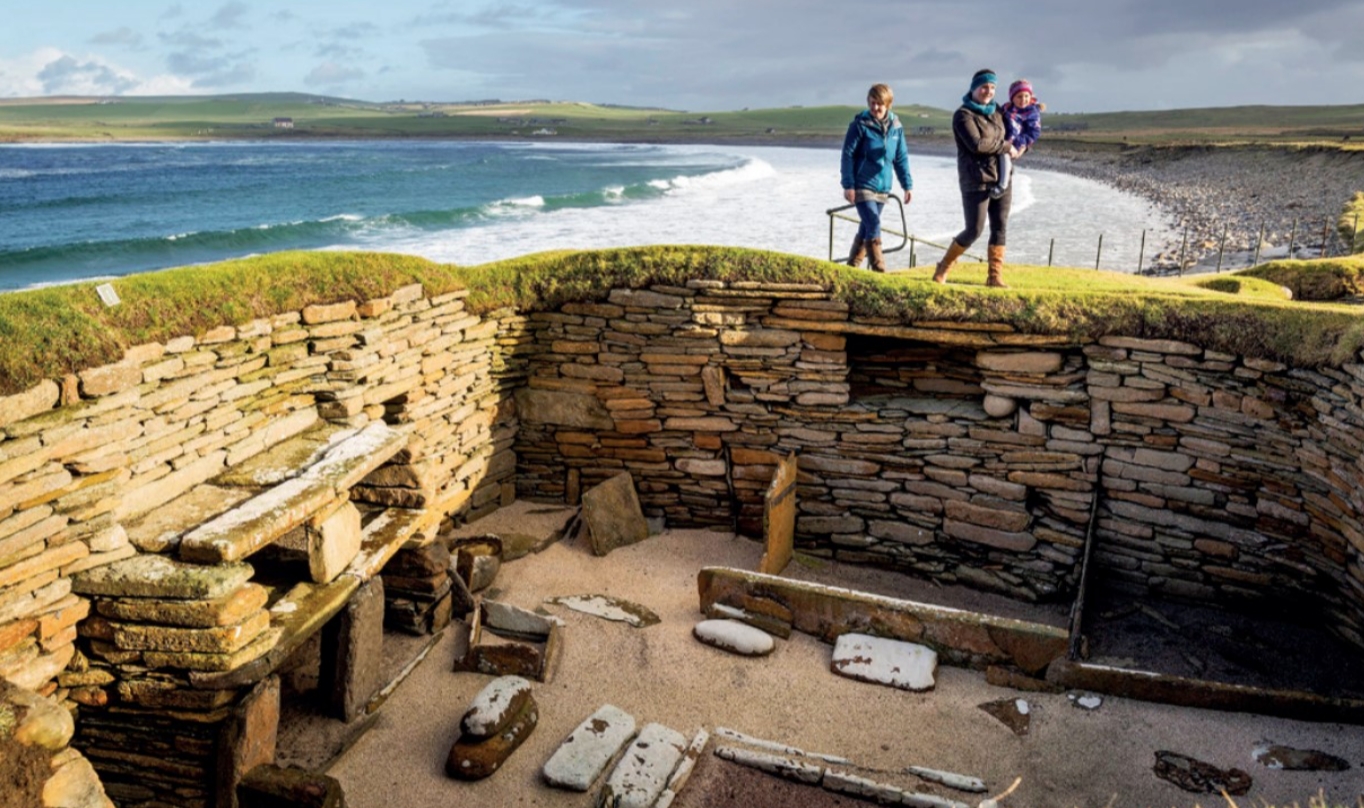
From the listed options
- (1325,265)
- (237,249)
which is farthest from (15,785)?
(237,249)

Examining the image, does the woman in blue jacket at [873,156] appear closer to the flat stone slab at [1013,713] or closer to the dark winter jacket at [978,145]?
the dark winter jacket at [978,145]

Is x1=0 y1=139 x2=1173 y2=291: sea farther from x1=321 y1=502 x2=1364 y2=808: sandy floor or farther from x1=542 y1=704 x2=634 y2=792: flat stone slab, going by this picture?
x1=542 y1=704 x2=634 y2=792: flat stone slab

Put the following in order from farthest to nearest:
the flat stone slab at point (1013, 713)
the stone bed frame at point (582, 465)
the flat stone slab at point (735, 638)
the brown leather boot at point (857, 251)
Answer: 1. the brown leather boot at point (857, 251)
2. the flat stone slab at point (735, 638)
3. the flat stone slab at point (1013, 713)
4. the stone bed frame at point (582, 465)

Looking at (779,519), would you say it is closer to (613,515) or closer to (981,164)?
(613,515)

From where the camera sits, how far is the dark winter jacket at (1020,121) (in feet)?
31.4

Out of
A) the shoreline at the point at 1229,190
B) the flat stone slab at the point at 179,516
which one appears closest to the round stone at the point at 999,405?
the flat stone slab at the point at 179,516

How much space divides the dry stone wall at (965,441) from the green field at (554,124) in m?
90.6

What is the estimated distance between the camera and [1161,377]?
828cm

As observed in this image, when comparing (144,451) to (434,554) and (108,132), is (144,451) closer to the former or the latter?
(434,554)

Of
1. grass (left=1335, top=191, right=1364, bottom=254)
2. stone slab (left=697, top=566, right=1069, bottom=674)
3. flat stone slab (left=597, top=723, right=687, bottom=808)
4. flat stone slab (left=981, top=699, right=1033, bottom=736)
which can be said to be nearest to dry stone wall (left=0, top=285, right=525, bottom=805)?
flat stone slab (left=597, top=723, right=687, bottom=808)

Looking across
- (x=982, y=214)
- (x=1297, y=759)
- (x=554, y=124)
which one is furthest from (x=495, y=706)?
(x=554, y=124)

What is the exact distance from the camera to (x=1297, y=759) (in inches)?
234

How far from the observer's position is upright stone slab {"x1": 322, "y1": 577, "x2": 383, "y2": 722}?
6.32 meters

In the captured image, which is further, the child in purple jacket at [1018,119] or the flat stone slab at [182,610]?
the child in purple jacket at [1018,119]
